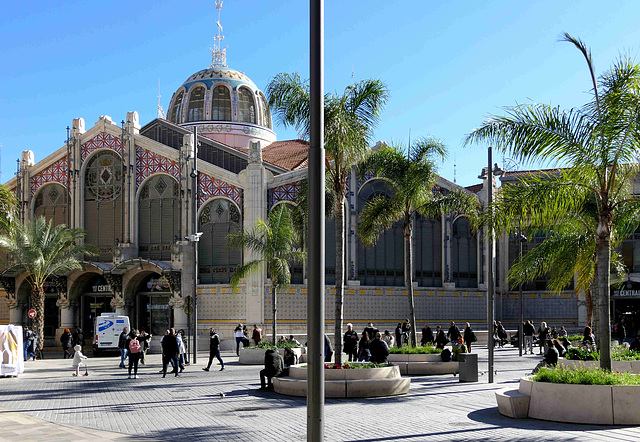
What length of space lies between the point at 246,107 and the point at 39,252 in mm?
20016

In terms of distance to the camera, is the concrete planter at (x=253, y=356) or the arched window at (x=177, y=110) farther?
the arched window at (x=177, y=110)

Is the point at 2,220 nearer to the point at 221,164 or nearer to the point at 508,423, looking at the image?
the point at 508,423

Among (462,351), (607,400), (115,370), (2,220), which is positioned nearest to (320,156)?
(607,400)

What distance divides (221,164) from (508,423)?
119 ft

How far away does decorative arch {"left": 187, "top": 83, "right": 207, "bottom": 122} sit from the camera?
2093 inches

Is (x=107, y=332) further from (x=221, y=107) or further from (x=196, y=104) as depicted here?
(x=196, y=104)

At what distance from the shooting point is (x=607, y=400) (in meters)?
13.3

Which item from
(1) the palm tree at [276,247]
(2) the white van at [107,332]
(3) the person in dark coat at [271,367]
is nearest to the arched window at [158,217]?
(2) the white van at [107,332]

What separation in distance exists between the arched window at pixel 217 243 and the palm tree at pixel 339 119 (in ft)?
67.5

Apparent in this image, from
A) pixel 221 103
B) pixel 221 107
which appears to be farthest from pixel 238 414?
pixel 221 103

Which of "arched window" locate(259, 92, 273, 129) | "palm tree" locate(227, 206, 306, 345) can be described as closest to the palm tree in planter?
"palm tree" locate(227, 206, 306, 345)

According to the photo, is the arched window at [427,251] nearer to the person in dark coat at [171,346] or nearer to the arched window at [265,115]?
the arched window at [265,115]

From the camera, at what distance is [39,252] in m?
39.7

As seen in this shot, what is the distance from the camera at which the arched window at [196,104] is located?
2093 inches
